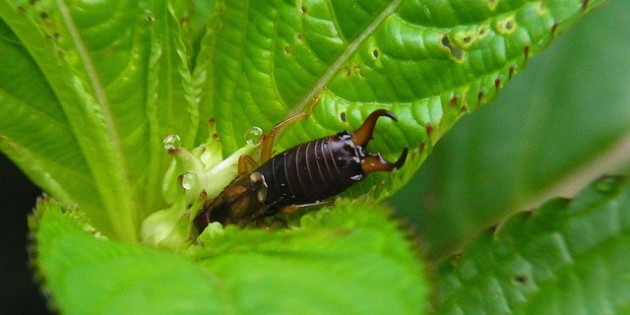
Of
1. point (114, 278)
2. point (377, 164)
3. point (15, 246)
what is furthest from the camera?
point (15, 246)

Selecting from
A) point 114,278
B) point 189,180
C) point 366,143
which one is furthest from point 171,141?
point 114,278

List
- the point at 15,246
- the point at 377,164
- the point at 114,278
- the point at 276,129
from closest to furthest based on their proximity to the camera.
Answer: the point at 114,278 < the point at 377,164 < the point at 276,129 < the point at 15,246

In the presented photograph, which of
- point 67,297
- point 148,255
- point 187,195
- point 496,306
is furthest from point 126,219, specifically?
point 496,306

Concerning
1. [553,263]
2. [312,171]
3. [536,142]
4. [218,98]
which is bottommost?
[553,263]

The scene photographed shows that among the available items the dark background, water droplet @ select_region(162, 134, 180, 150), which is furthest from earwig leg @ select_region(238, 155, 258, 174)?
the dark background

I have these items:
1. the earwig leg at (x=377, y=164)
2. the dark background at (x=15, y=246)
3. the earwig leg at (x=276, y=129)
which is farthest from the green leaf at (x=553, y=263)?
the dark background at (x=15, y=246)

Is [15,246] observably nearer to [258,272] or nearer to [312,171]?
[312,171]
